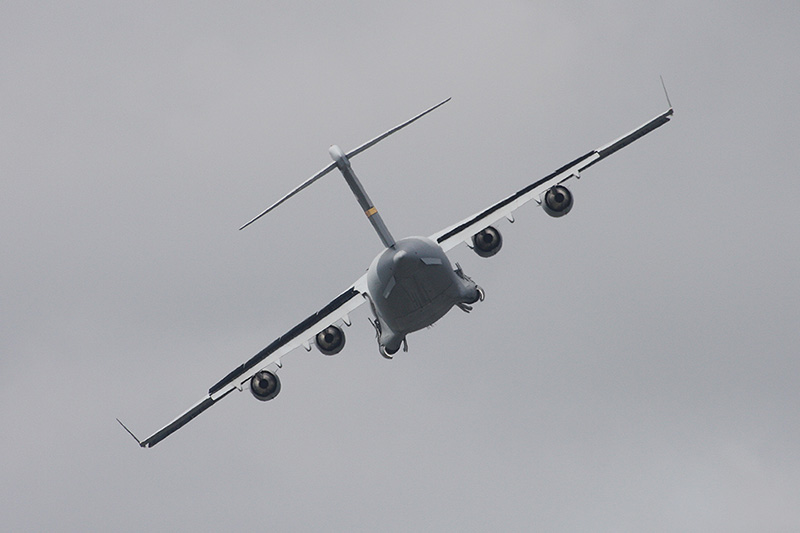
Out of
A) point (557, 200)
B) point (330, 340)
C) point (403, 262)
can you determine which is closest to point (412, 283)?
point (403, 262)

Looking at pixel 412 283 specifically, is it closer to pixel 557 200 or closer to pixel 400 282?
pixel 400 282

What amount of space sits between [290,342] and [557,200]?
45.4ft

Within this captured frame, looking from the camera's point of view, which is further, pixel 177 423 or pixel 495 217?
pixel 177 423

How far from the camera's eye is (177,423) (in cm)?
7012

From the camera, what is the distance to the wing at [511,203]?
209 ft

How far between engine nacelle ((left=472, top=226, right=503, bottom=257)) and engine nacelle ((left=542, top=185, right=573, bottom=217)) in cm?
→ 263

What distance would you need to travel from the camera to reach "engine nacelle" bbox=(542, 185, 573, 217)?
6400 centimetres

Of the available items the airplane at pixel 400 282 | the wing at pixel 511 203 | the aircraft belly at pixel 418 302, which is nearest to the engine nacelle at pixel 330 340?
the airplane at pixel 400 282

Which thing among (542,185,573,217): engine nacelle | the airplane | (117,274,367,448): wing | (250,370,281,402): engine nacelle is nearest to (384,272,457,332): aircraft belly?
the airplane

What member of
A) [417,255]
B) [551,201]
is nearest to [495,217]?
[551,201]

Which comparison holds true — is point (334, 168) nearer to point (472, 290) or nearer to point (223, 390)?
point (472, 290)

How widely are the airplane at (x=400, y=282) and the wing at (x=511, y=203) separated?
0.04m

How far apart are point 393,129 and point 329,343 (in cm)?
1250

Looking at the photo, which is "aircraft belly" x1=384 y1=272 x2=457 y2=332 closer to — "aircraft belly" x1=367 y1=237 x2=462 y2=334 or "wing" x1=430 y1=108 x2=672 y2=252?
"aircraft belly" x1=367 y1=237 x2=462 y2=334
